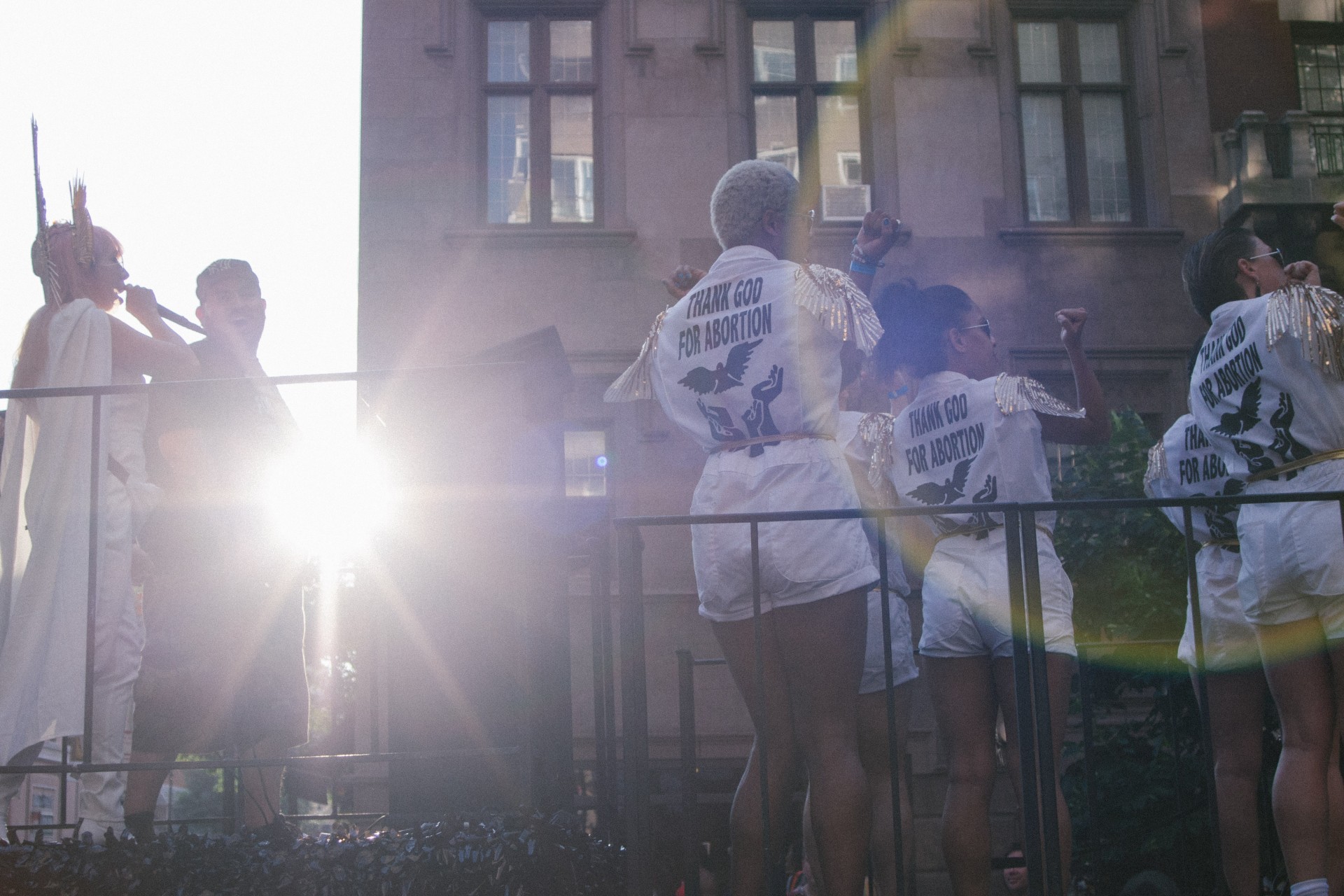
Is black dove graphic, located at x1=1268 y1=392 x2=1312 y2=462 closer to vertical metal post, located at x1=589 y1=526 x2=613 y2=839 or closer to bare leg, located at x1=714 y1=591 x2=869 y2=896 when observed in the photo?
bare leg, located at x1=714 y1=591 x2=869 y2=896

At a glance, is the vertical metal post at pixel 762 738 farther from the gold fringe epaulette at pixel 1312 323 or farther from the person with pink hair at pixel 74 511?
the person with pink hair at pixel 74 511

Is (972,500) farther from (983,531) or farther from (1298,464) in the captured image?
(1298,464)

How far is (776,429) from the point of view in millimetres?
3463

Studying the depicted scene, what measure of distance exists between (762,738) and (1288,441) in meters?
1.92

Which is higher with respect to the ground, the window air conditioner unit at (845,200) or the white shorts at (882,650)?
the window air conditioner unit at (845,200)

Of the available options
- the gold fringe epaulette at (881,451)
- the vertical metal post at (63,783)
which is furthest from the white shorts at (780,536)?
the vertical metal post at (63,783)

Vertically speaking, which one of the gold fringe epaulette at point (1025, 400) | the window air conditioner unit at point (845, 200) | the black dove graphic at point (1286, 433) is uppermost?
the window air conditioner unit at point (845, 200)

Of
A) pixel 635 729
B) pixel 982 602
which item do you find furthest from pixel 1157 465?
pixel 635 729

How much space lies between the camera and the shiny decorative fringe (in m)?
4.21

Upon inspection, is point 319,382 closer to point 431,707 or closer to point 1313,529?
point 431,707

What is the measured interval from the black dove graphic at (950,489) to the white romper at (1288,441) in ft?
2.78

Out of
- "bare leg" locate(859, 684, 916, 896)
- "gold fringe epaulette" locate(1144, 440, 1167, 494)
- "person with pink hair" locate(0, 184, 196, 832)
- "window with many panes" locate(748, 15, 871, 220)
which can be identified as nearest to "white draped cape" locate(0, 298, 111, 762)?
"person with pink hair" locate(0, 184, 196, 832)

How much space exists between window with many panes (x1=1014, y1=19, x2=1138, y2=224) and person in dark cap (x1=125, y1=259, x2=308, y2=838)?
10.7 meters

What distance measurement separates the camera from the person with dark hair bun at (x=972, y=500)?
3658 millimetres
